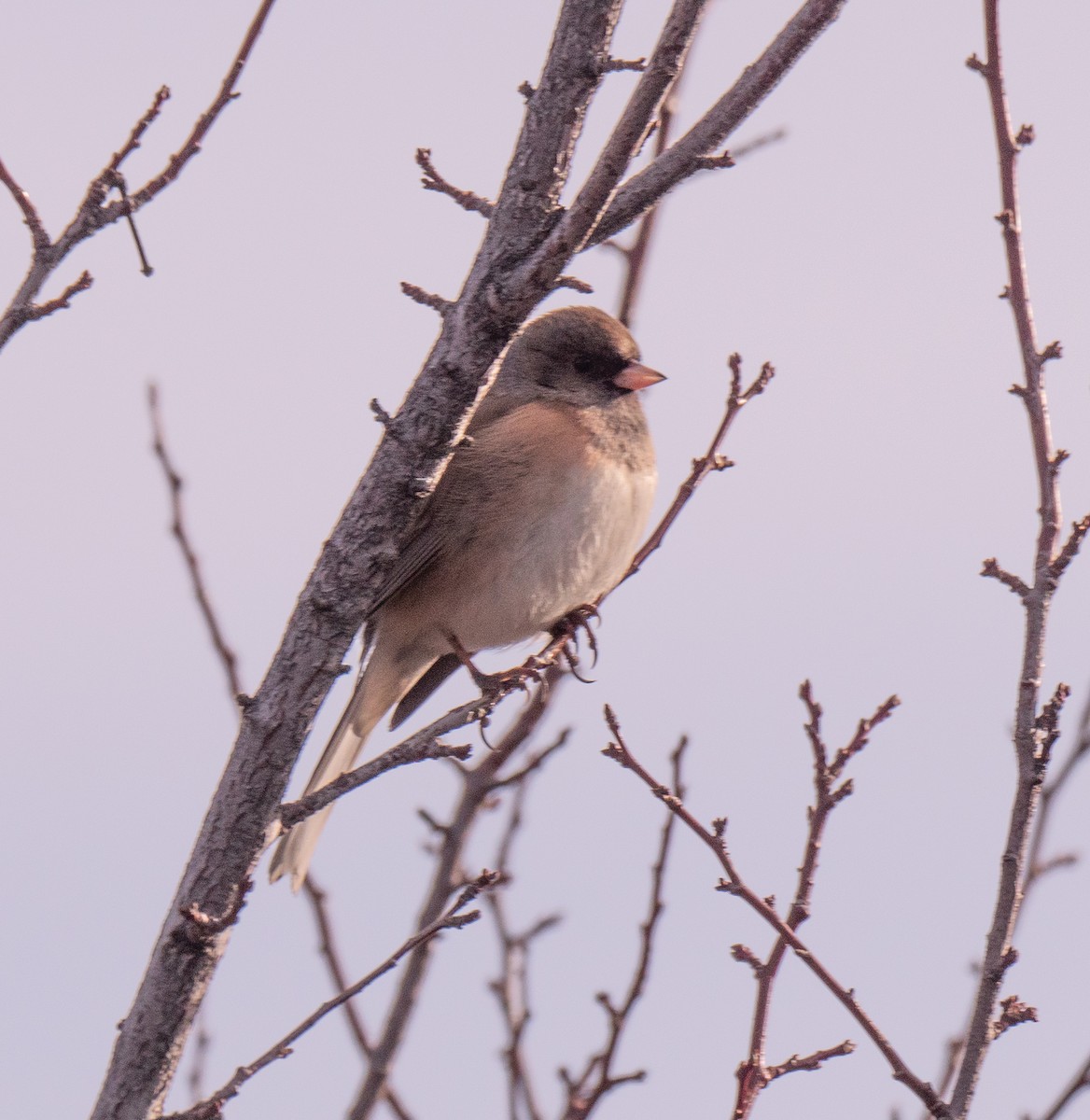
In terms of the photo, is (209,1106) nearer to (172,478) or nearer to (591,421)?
(172,478)

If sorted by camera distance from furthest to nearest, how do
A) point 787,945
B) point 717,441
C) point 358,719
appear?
point 358,719, point 717,441, point 787,945

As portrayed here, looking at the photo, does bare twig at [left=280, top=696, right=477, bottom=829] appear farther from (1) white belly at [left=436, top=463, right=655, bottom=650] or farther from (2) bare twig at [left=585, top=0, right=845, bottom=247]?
(1) white belly at [left=436, top=463, right=655, bottom=650]

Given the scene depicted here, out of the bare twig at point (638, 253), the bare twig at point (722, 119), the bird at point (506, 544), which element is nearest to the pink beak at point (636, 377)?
the bird at point (506, 544)

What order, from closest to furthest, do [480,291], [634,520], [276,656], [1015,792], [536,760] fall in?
[1015,792]
[480,291]
[276,656]
[536,760]
[634,520]

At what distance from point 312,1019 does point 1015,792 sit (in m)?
0.97

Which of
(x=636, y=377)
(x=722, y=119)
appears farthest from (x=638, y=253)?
(x=722, y=119)

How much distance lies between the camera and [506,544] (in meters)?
3.47

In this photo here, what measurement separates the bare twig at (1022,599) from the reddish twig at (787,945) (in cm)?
27

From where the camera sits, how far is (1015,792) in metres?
1.91

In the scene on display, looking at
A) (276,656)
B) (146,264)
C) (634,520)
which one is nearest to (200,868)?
(276,656)

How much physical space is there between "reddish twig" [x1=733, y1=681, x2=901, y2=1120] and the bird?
130 cm

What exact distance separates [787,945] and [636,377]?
7.06ft

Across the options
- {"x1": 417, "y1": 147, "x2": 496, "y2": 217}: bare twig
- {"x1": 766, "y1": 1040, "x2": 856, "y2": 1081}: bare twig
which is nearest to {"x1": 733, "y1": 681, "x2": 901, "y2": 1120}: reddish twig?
{"x1": 766, "y1": 1040, "x2": 856, "y2": 1081}: bare twig

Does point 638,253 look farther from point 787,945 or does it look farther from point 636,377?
point 787,945
